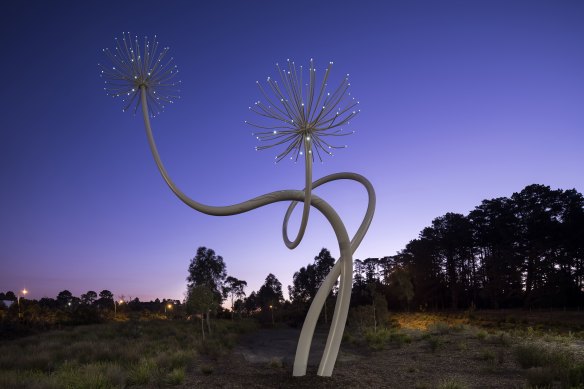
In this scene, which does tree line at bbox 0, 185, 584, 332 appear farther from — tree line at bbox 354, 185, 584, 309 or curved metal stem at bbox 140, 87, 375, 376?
curved metal stem at bbox 140, 87, 375, 376

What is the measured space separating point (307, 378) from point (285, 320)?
156ft

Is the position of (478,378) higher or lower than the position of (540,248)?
lower

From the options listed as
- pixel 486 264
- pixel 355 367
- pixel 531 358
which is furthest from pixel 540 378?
pixel 486 264

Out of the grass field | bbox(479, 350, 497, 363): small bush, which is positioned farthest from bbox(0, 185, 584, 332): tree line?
bbox(479, 350, 497, 363): small bush

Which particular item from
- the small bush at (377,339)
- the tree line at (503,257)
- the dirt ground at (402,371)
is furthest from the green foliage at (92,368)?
the tree line at (503,257)

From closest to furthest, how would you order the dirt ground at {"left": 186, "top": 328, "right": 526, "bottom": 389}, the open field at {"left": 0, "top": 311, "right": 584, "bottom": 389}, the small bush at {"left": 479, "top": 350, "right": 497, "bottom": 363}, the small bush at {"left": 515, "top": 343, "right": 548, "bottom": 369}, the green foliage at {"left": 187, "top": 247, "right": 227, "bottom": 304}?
the open field at {"left": 0, "top": 311, "right": 584, "bottom": 389} → the dirt ground at {"left": 186, "top": 328, "right": 526, "bottom": 389} → the small bush at {"left": 515, "top": 343, "right": 548, "bottom": 369} → the small bush at {"left": 479, "top": 350, "right": 497, "bottom": 363} → the green foliage at {"left": 187, "top": 247, "right": 227, "bottom": 304}

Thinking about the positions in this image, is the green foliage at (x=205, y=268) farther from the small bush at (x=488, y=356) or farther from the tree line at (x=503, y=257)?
the small bush at (x=488, y=356)

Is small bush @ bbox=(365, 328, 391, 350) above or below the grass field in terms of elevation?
below

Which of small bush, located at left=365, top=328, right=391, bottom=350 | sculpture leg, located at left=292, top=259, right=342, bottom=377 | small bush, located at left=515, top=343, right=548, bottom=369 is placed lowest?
small bush, located at left=365, top=328, right=391, bottom=350

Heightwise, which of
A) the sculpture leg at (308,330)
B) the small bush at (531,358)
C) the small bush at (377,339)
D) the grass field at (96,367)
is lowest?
the small bush at (377,339)

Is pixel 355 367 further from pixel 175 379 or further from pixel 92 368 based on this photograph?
pixel 92 368

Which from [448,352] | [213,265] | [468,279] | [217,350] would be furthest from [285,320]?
[448,352]

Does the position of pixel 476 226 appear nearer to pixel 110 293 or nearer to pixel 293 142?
pixel 293 142

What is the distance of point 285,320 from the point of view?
185ft
